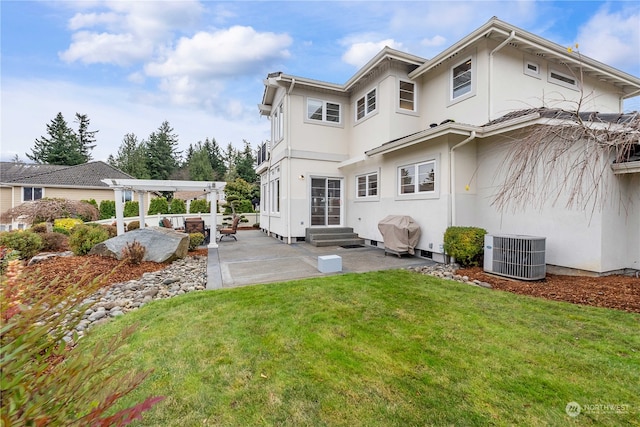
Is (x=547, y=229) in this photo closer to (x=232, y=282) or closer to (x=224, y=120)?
(x=232, y=282)

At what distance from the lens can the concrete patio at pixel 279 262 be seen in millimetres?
6652

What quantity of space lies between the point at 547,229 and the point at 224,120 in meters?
35.8

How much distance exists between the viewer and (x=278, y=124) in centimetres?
1362

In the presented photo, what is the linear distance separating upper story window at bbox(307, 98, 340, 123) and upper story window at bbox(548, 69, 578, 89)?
25.7 ft

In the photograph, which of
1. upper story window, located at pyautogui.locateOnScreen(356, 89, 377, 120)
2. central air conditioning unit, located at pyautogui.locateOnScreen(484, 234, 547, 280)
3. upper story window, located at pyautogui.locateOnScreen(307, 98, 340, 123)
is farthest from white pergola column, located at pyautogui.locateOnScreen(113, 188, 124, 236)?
central air conditioning unit, located at pyautogui.locateOnScreen(484, 234, 547, 280)

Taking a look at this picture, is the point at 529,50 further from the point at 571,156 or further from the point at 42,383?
the point at 42,383

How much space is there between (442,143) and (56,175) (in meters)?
31.2

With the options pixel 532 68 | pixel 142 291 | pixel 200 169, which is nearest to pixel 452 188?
pixel 532 68

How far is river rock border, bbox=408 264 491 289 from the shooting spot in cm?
626

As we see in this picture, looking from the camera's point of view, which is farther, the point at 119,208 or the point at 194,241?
the point at 119,208

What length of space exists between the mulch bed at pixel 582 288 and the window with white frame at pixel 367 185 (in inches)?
207

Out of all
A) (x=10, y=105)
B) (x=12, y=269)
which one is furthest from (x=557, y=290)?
(x=10, y=105)

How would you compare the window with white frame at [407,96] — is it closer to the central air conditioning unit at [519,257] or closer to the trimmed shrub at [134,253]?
the central air conditioning unit at [519,257]

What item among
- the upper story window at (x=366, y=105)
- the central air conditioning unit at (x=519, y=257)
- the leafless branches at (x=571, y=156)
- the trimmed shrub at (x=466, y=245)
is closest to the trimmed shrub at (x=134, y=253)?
the trimmed shrub at (x=466, y=245)
